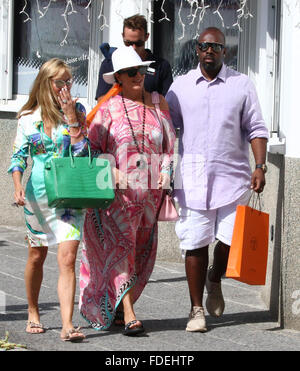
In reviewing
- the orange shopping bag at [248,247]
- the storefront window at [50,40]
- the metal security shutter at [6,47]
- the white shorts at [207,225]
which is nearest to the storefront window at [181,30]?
the storefront window at [50,40]

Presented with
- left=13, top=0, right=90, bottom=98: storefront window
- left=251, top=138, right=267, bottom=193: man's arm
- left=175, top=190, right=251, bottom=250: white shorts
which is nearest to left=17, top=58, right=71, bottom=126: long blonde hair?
left=175, top=190, right=251, bottom=250: white shorts

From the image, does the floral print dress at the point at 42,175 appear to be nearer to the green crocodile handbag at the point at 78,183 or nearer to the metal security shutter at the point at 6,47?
the green crocodile handbag at the point at 78,183

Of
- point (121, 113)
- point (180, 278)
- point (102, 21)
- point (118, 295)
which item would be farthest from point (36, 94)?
point (102, 21)

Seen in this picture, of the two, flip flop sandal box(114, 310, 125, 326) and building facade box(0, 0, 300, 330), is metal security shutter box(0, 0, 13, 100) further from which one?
flip flop sandal box(114, 310, 125, 326)

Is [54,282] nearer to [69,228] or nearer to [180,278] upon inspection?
[180,278]

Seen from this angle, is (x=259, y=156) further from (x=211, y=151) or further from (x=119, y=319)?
(x=119, y=319)

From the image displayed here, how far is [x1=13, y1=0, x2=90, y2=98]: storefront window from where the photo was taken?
441 inches

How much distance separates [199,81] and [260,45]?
252 centimetres

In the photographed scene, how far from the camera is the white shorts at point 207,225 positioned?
23.7 ft

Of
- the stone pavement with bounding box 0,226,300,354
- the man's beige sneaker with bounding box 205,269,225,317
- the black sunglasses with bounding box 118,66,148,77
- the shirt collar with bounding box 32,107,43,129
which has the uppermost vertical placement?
the black sunglasses with bounding box 118,66,148,77

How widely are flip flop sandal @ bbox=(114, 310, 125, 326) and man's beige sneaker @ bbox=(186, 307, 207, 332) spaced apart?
0.46m

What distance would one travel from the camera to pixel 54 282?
28.7ft

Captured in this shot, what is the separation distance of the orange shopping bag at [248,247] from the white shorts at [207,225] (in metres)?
0.25

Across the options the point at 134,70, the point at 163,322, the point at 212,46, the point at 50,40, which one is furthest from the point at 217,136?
the point at 50,40
